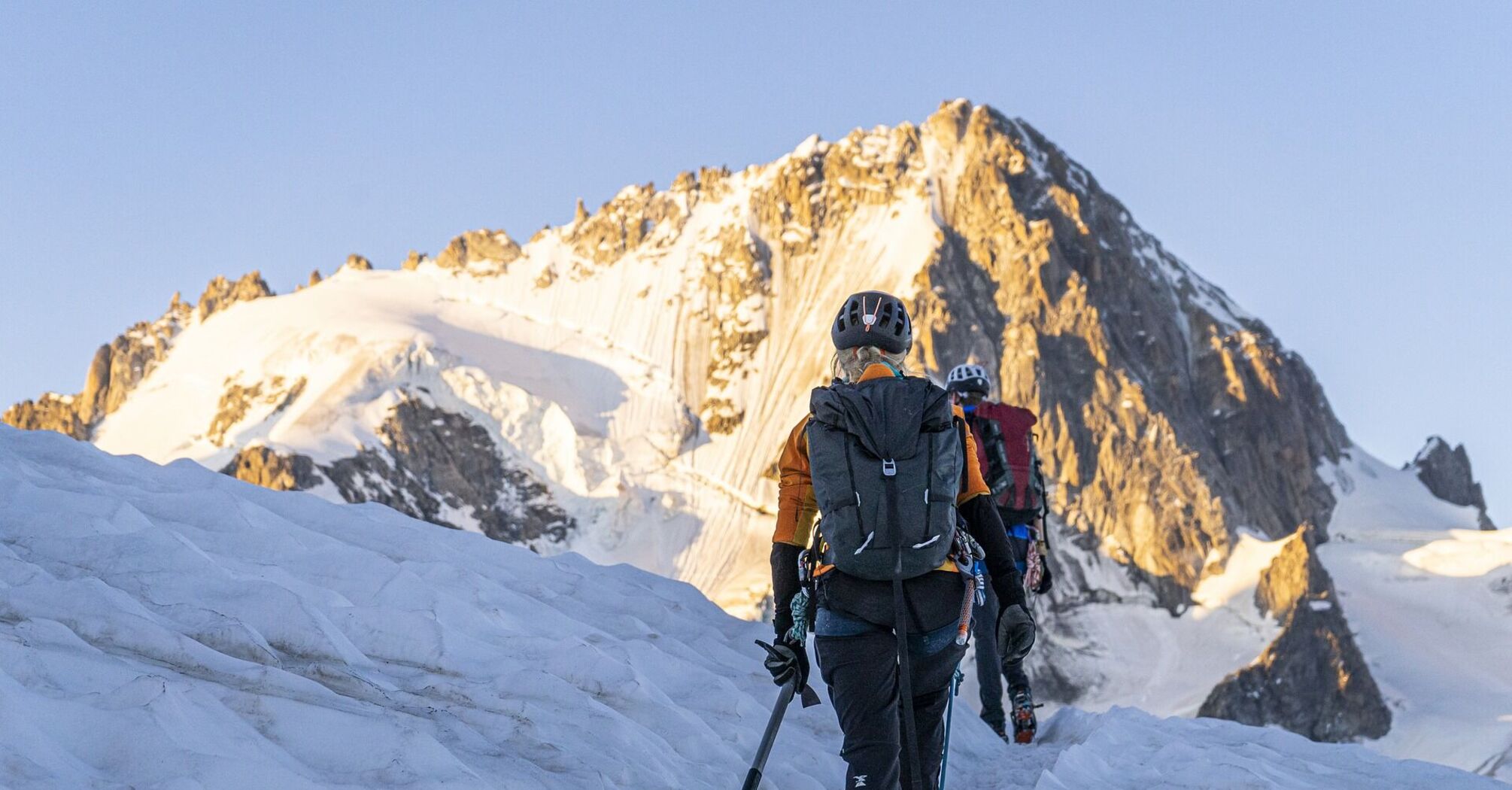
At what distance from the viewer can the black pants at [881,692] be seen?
5516mm

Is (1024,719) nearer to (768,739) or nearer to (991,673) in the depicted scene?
(991,673)

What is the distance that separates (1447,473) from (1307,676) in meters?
52.8

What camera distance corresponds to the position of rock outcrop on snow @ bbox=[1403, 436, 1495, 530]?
484 ft

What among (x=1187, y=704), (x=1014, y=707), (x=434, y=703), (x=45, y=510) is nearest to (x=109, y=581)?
(x=45, y=510)

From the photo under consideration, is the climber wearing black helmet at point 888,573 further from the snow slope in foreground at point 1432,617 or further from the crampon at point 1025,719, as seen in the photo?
the snow slope in foreground at point 1432,617

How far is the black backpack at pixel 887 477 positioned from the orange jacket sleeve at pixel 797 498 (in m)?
0.27

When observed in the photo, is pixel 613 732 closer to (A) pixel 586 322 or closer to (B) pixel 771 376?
(B) pixel 771 376

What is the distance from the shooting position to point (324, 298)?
6225 inches

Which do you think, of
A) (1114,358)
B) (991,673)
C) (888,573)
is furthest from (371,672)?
(1114,358)

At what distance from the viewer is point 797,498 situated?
6004mm

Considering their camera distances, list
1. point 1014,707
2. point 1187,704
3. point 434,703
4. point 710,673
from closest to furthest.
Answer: point 434,703 → point 710,673 → point 1014,707 → point 1187,704

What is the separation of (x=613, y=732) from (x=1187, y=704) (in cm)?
10539

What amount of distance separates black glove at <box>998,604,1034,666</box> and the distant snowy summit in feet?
339

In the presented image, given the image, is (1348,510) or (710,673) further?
(1348,510)
